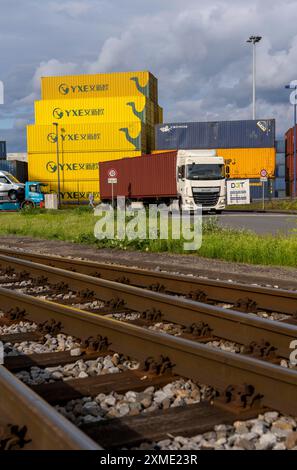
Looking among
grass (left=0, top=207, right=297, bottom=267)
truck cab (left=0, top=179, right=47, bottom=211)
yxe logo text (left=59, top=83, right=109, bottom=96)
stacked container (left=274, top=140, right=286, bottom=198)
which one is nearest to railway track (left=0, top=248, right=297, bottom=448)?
grass (left=0, top=207, right=297, bottom=267)

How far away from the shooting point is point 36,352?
4.66 m

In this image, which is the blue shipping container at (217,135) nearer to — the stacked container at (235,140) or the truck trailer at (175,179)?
the stacked container at (235,140)

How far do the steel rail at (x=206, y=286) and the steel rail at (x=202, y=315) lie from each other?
28.6 inches

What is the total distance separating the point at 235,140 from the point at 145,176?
83.2 feet

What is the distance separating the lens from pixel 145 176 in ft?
115

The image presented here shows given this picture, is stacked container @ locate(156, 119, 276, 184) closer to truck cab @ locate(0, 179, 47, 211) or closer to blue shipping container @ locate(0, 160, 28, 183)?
blue shipping container @ locate(0, 160, 28, 183)

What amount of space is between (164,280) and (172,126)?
51830mm

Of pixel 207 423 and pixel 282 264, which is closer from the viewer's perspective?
pixel 207 423

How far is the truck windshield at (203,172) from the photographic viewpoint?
28.8 m

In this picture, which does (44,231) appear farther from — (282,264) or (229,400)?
(229,400)

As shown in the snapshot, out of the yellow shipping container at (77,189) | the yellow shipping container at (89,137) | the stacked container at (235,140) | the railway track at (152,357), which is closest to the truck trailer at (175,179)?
the railway track at (152,357)

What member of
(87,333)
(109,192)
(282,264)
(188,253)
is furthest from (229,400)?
(109,192)

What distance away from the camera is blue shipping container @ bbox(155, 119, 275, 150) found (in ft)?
189

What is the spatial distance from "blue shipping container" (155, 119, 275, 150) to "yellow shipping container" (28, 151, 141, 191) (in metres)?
6.72
